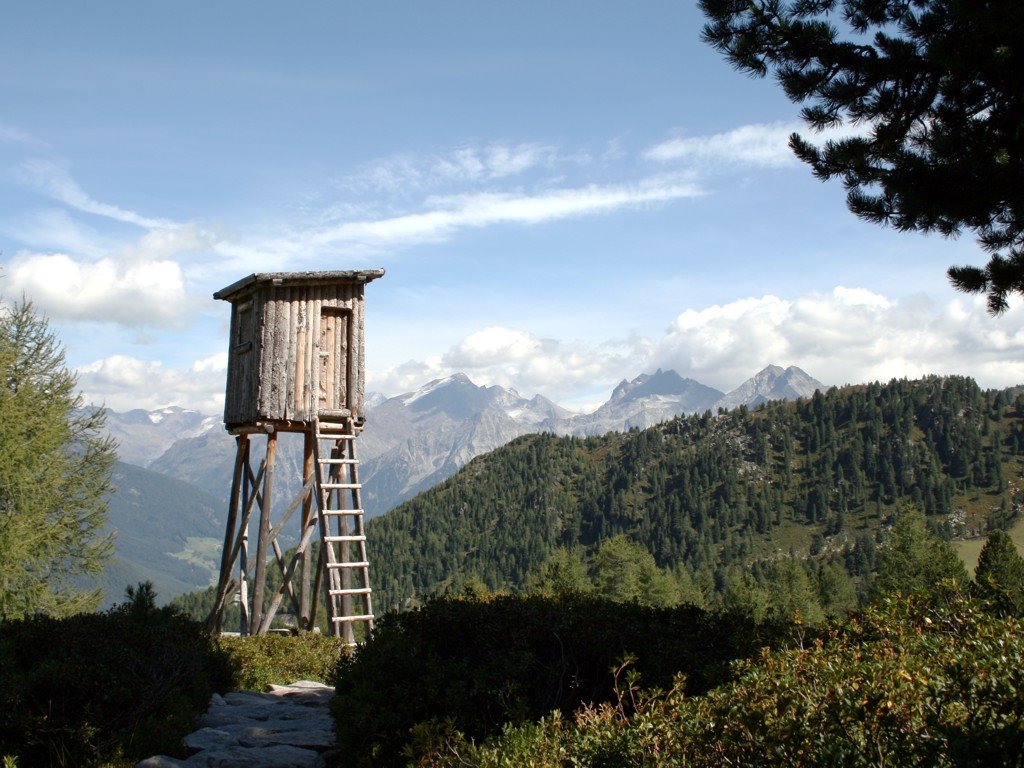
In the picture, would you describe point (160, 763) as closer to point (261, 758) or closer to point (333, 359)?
point (261, 758)

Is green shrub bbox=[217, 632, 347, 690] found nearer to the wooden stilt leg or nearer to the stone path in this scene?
the stone path

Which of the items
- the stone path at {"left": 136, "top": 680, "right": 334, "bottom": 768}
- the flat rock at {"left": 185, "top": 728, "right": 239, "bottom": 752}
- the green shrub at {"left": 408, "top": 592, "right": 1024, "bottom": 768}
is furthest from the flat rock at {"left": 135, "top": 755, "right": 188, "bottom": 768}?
the green shrub at {"left": 408, "top": 592, "right": 1024, "bottom": 768}

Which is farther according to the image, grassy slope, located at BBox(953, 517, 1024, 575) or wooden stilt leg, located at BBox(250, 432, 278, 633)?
grassy slope, located at BBox(953, 517, 1024, 575)

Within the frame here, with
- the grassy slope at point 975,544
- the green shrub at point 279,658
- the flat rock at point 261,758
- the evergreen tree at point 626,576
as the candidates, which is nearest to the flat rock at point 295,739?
the flat rock at point 261,758

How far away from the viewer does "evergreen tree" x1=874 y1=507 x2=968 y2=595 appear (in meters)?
59.9

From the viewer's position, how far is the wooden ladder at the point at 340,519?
661 inches

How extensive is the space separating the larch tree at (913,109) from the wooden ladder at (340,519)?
425 inches

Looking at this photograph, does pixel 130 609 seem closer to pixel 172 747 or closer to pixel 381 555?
pixel 172 747

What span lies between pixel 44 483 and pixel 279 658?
13.8 meters

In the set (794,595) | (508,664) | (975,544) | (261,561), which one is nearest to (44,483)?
(261,561)

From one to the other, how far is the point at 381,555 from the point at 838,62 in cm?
19687

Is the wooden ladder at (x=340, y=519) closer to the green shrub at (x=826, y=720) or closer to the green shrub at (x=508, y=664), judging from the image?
the green shrub at (x=508, y=664)

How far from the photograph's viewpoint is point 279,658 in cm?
1384

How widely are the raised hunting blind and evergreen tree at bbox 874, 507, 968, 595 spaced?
4852 centimetres
